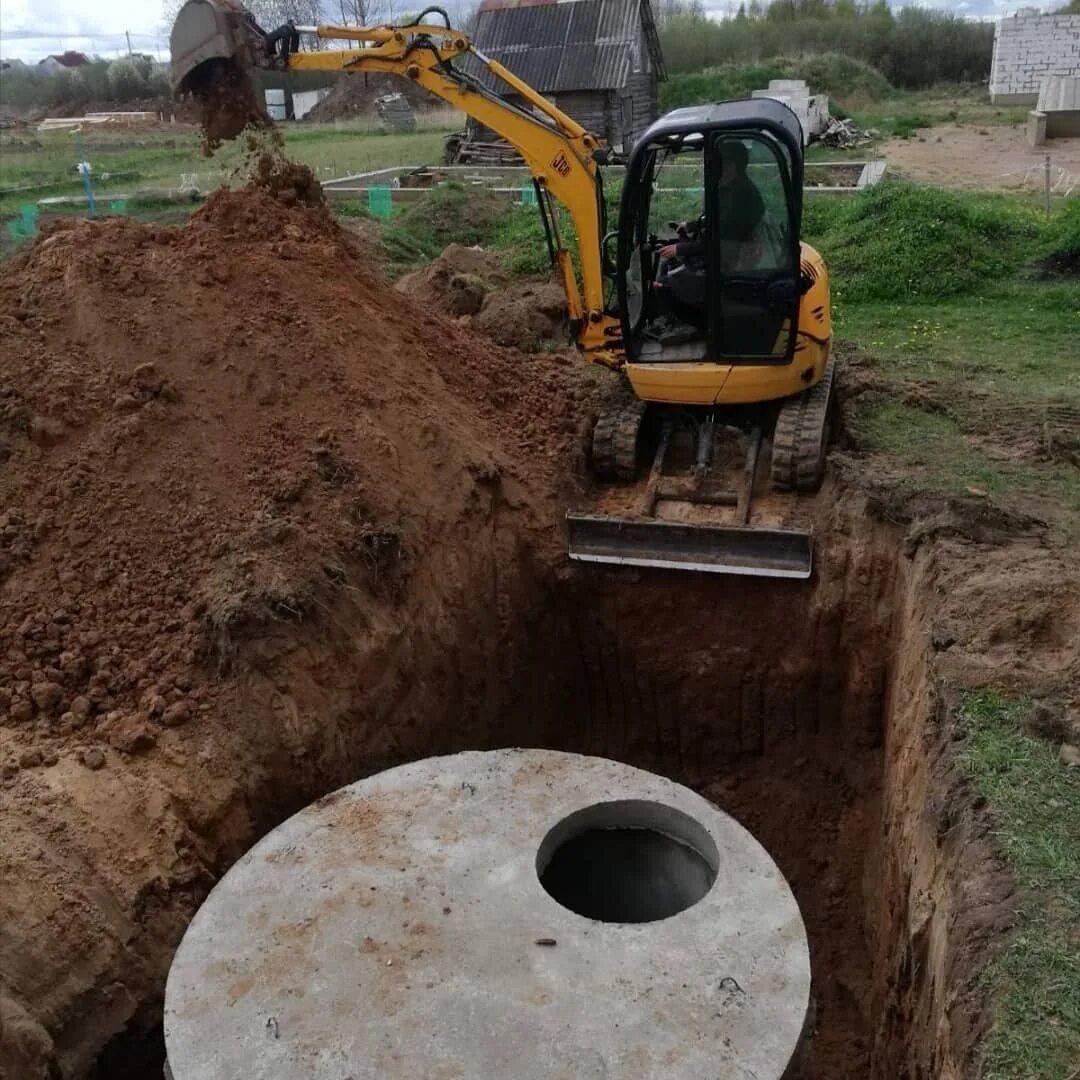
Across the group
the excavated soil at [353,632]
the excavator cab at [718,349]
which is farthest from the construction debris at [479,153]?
the excavator cab at [718,349]

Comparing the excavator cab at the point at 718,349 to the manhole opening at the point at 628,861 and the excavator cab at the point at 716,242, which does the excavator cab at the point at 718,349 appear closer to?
the excavator cab at the point at 716,242

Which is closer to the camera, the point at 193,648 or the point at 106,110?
the point at 193,648

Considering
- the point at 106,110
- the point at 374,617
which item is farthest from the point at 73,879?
the point at 106,110

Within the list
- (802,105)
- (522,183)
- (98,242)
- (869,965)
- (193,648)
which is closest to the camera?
(193,648)

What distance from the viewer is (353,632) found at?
5.86 metres

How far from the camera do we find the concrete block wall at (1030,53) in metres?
28.5

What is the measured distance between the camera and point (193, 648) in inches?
212

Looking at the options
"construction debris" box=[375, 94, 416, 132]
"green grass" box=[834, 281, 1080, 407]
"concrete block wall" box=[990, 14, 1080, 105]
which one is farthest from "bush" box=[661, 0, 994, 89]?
"green grass" box=[834, 281, 1080, 407]

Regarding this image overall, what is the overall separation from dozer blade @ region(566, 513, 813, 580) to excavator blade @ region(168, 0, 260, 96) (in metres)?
3.97

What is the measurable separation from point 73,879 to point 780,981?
3070 millimetres

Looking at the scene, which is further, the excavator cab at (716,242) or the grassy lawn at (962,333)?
the grassy lawn at (962,333)

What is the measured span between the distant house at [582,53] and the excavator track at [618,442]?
17.1 metres

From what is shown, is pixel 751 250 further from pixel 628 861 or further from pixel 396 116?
pixel 396 116

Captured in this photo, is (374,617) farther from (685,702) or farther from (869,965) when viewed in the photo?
(869,965)
